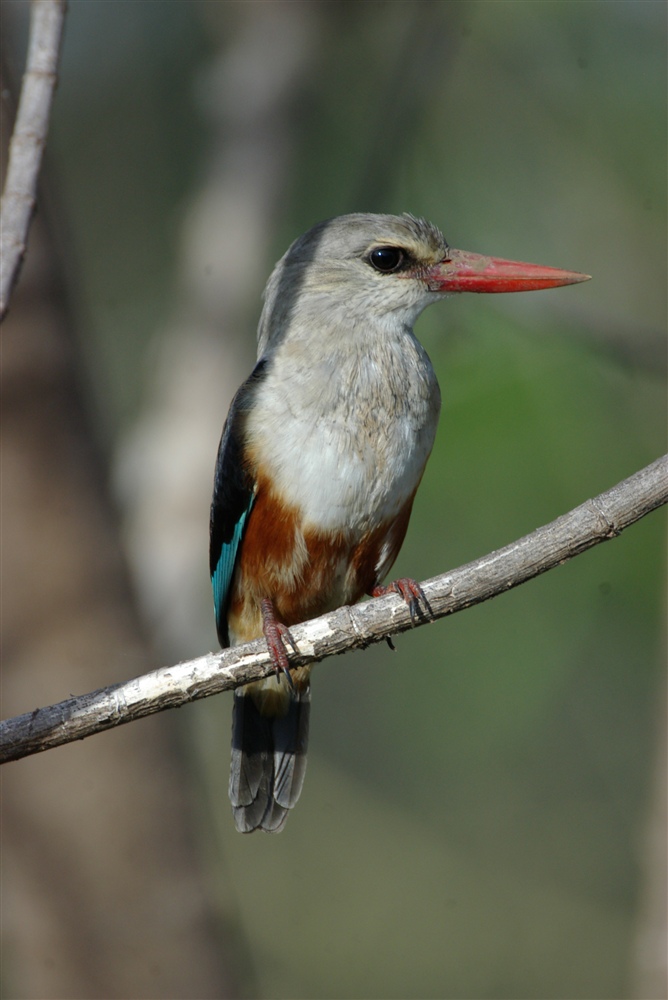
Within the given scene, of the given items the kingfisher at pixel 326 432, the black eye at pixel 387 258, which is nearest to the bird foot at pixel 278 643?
the kingfisher at pixel 326 432

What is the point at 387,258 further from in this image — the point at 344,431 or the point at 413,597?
the point at 413,597

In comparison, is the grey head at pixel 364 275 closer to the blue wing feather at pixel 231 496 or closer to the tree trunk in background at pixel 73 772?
the blue wing feather at pixel 231 496

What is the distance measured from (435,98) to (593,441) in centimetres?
265

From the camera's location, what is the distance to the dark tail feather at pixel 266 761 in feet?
14.0

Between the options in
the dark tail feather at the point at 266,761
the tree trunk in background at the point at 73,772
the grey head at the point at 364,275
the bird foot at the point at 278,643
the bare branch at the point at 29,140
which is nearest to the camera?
the bare branch at the point at 29,140

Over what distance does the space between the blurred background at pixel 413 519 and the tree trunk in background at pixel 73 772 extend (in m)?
0.01

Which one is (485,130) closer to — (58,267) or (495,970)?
(58,267)

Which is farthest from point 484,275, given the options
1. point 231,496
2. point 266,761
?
point 266,761

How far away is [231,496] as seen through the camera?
391 cm

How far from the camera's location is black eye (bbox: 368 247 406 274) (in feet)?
13.1

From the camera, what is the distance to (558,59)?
6.35m

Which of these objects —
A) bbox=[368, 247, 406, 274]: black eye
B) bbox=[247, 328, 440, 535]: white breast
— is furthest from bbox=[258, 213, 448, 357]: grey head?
bbox=[247, 328, 440, 535]: white breast

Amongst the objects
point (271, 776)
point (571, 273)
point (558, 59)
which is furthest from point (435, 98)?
point (271, 776)

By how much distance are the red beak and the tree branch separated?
1.33 metres
